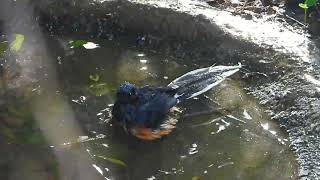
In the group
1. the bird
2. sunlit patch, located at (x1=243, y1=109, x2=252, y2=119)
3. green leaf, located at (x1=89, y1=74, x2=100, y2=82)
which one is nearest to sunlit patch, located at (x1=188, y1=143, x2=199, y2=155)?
the bird

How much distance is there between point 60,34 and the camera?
16.5ft

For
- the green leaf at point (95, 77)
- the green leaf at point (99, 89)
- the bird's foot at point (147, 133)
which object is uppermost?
the green leaf at point (95, 77)

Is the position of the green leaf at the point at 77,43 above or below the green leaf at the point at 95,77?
above

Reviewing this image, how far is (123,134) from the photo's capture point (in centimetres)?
388

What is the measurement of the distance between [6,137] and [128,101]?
2.91 ft

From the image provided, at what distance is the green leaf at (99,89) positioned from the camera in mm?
4230

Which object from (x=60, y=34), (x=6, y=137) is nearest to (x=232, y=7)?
(x=60, y=34)

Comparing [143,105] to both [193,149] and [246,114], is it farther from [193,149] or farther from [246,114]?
[246,114]

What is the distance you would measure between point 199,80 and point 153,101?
483 millimetres

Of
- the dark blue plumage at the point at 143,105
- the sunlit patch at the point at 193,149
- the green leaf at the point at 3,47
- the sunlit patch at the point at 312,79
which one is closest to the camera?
the sunlit patch at the point at 193,149

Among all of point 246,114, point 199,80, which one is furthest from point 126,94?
point 246,114

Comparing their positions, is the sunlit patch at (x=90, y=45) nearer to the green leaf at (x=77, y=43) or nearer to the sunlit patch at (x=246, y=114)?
the green leaf at (x=77, y=43)

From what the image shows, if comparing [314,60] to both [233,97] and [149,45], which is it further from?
[149,45]

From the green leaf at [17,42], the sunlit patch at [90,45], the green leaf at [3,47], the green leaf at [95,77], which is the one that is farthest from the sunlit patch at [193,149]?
the green leaf at [3,47]
